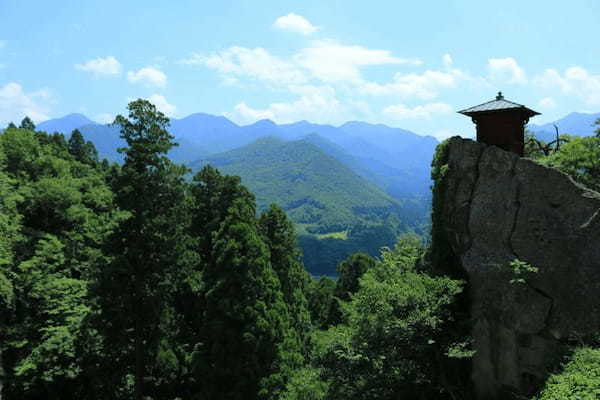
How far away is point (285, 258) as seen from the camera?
30.0 metres

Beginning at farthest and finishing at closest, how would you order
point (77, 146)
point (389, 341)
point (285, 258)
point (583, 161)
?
1. point (77, 146)
2. point (285, 258)
3. point (583, 161)
4. point (389, 341)

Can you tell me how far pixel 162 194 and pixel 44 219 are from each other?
1404 centimetres

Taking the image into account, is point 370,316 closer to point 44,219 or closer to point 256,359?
point 256,359

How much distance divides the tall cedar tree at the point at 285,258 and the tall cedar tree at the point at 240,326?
789 centimetres

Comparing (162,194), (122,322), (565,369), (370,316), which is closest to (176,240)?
(162,194)

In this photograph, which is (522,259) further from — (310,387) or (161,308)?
(161,308)

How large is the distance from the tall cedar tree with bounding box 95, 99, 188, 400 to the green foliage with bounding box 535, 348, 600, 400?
15190 mm

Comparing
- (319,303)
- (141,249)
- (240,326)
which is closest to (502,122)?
(240,326)

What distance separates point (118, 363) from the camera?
19844 millimetres

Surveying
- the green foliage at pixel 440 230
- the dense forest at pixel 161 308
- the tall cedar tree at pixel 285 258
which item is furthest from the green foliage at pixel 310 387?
the tall cedar tree at pixel 285 258

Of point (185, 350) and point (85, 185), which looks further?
point (85, 185)

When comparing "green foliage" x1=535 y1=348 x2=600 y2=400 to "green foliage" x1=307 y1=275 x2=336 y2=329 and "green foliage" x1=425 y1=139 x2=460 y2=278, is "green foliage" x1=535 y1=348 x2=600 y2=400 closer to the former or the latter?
"green foliage" x1=425 y1=139 x2=460 y2=278

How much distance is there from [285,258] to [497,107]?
18247mm

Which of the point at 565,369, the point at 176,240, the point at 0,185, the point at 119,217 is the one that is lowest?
the point at 565,369
